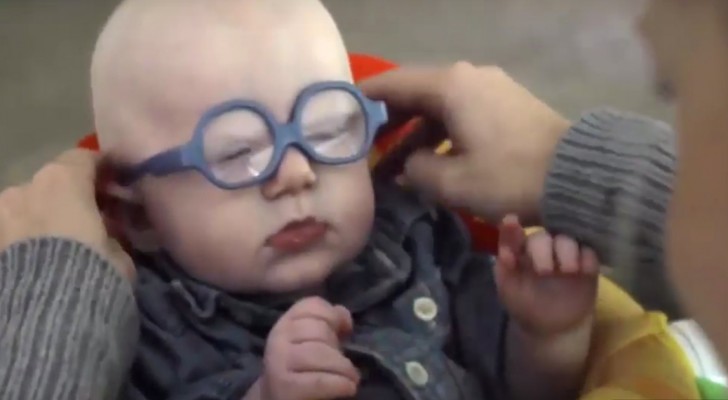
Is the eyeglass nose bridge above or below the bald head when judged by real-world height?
below

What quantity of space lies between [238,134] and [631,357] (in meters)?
0.31

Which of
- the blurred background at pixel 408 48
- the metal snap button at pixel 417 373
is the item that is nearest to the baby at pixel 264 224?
the metal snap button at pixel 417 373

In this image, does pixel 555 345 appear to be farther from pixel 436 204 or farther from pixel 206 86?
pixel 206 86

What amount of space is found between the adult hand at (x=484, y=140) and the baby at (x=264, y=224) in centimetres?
5

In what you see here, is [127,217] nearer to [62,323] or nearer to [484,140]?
[62,323]

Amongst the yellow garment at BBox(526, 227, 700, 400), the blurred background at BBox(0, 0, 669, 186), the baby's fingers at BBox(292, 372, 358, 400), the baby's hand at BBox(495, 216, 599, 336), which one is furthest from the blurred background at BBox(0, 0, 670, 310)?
the baby's fingers at BBox(292, 372, 358, 400)

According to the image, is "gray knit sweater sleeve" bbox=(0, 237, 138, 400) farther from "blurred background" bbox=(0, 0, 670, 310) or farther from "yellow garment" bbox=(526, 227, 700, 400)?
"blurred background" bbox=(0, 0, 670, 310)

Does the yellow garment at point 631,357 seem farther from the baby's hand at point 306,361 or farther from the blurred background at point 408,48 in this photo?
the blurred background at point 408,48

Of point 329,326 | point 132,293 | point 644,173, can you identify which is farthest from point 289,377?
point 644,173

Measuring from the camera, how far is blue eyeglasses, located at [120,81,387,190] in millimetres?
739

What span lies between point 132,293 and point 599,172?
12.9 inches

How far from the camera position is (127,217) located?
0.83 meters

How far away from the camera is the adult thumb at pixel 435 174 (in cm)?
78

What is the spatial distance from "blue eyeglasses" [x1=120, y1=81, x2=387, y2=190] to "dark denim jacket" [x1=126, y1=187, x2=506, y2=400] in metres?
0.09
